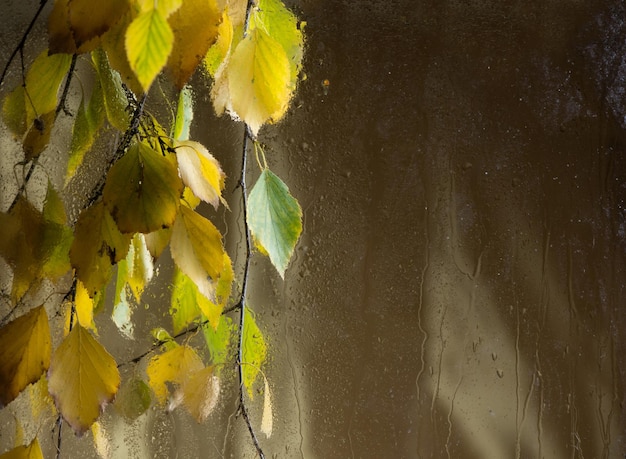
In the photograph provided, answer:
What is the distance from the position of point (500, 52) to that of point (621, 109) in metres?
0.19

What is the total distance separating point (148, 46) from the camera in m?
0.26

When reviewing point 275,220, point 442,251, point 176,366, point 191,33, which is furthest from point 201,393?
point 442,251

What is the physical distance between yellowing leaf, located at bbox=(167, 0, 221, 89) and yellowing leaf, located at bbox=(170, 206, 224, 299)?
10 cm

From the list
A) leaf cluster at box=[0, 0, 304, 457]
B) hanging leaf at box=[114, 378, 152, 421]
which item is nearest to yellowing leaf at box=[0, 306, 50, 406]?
leaf cluster at box=[0, 0, 304, 457]

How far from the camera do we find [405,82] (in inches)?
36.1

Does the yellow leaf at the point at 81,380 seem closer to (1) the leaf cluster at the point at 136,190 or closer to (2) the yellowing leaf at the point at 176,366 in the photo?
(1) the leaf cluster at the point at 136,190

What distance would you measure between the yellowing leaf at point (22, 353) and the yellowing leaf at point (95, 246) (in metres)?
0.04

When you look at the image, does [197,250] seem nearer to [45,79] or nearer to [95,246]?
[95,246]

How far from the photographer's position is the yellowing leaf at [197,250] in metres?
0.38

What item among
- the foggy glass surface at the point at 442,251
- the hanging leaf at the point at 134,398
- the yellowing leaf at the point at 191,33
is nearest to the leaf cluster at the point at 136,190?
the yellowing leaf at the point at 191,33

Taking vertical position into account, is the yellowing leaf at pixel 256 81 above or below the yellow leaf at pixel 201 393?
above

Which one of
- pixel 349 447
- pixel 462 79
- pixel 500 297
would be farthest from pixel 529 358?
pixel 462 79

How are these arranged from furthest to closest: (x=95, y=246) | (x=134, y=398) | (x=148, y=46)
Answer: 1. (x=134, y=398)
2. (x=95, y=246)
3. (x=148, y=46)

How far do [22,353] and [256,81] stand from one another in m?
0.20
